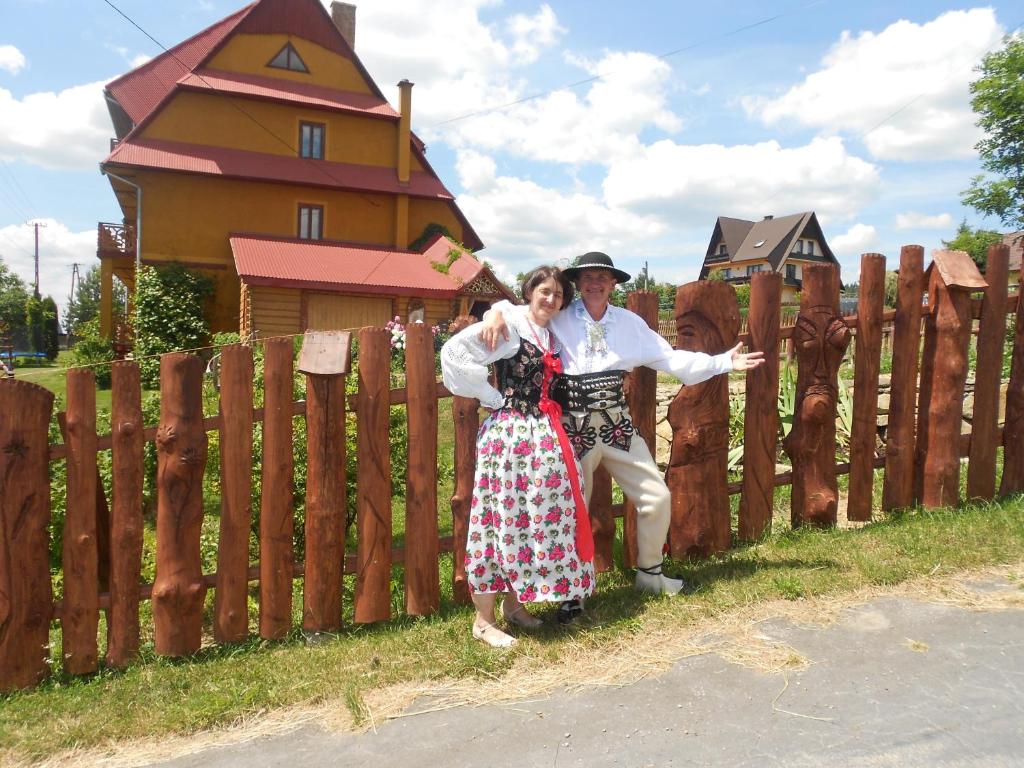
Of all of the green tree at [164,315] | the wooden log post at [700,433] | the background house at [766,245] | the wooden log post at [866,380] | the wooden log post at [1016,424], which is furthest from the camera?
the background house at [766,245]

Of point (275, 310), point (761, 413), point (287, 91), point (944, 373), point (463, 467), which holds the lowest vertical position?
point (463, 467)

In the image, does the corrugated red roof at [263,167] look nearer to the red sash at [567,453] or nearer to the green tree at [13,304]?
the red sash at [567,453]

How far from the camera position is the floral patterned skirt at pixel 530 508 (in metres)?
3.20

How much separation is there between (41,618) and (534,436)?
2219 millimetres

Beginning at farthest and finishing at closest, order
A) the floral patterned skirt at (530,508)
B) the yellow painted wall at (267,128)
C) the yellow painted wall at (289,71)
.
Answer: the yellow painted wall at (289,71) < the yellow painted wall at (267,128) < the floral patterned skirt at (530,508)

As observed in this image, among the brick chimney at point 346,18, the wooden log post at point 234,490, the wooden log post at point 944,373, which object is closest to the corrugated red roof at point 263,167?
the brick chimney at point 346,18

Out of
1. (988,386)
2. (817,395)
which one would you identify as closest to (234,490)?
(817,395)

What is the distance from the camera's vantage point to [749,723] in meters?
2.57

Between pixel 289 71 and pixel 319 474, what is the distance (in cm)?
2092

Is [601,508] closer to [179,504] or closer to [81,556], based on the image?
[179,504]

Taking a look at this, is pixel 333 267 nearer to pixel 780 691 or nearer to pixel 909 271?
pixel 909 271

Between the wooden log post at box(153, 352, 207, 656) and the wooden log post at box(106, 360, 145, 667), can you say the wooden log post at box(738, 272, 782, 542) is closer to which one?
the wooden log post at box(153, 352, 207, 656)

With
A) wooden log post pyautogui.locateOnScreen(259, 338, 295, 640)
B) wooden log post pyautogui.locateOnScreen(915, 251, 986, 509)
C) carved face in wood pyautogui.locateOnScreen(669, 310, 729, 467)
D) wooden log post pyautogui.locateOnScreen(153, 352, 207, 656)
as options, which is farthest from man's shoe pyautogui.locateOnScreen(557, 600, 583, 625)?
wooden log post pyautogui.locateOnScreen(915, 251, 986, 509)

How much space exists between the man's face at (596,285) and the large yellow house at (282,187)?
15697 mm
